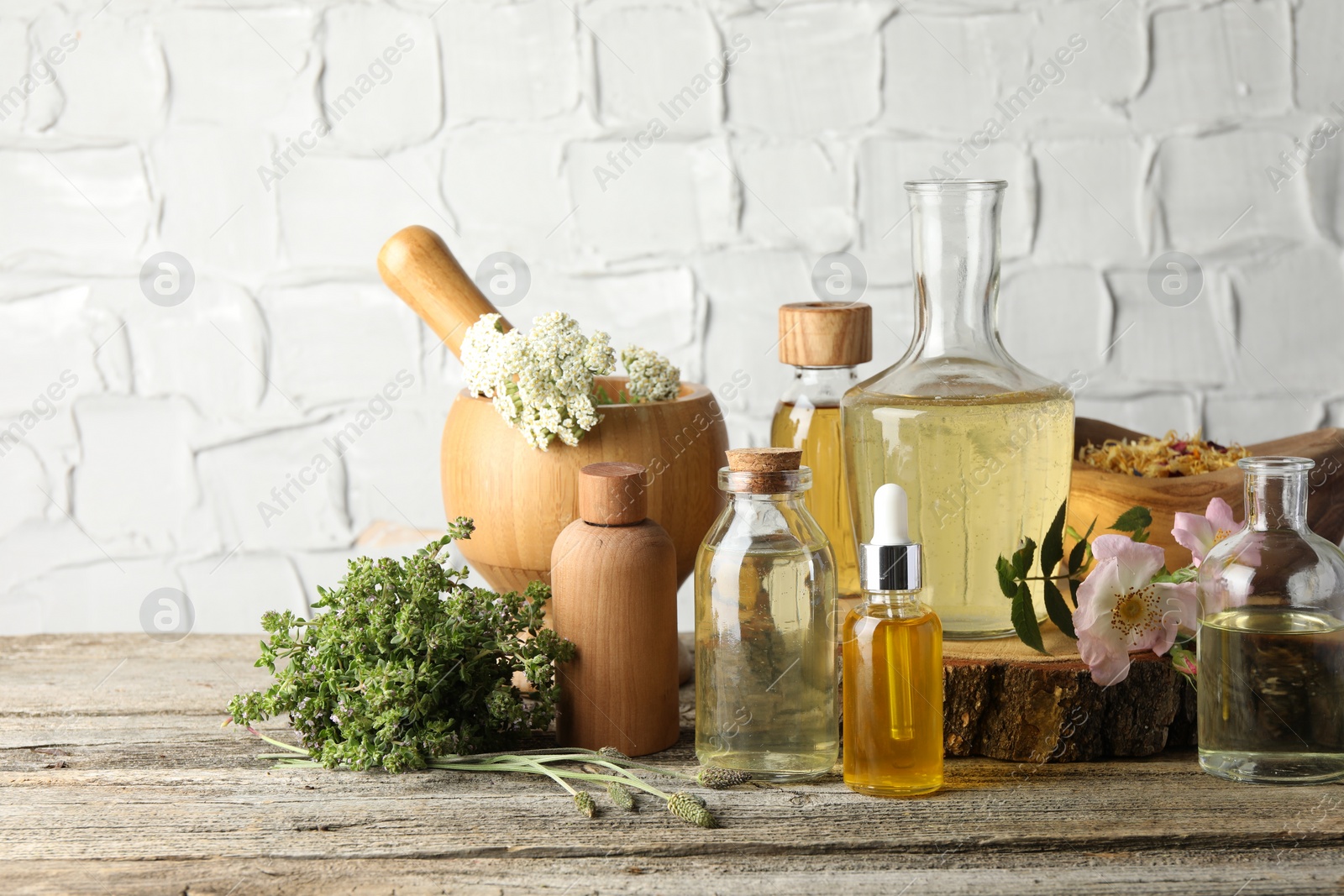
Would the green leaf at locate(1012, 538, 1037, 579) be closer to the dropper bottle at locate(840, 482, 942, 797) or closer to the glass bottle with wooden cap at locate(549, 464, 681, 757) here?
the dropper bottle at locate(840, 482, 942, 797)

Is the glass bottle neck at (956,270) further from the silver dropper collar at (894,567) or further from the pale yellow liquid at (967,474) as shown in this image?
the silver dropper collar at (894,567)

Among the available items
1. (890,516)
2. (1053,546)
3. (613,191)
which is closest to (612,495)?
(890,516)

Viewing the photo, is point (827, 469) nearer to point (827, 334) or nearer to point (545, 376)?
point (827, 334)

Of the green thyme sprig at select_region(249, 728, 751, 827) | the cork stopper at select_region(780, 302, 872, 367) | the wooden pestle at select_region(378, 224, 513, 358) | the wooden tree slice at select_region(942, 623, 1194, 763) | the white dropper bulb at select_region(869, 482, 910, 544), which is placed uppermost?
the wooden pestle at select_region(378, 224, 513, 358)

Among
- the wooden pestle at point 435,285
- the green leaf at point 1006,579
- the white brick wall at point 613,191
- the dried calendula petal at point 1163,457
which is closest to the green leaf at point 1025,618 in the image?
the green leaf at point 1006,579

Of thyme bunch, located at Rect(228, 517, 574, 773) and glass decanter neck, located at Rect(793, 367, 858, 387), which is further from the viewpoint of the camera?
glass decanter neck, located at Rect(793, 367, 858, 387)

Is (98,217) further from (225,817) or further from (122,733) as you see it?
(225,817)

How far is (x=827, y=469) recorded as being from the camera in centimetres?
88

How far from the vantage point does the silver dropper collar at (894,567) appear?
656mm

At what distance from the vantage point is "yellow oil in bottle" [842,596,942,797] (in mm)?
671

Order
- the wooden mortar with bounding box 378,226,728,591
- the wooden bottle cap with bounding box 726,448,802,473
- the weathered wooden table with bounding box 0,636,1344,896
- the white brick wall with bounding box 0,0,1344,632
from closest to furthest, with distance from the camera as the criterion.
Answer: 1. the weathered wooden table with bounding box 0,636,1344,896
2. the wooden bottle cap with bounding box 726,448,802,473
3. the wooden mortar with bounding box 378,226,728,591
4. the white brick wall with bounding box 0,0,1344,632

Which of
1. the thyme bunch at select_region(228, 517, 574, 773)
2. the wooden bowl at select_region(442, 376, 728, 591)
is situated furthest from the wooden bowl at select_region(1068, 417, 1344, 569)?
the thyme bunch at select_region(228, 517, 574, 773)

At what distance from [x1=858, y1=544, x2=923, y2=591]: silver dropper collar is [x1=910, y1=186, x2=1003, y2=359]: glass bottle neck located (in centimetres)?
20

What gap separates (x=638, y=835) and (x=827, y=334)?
385mm
